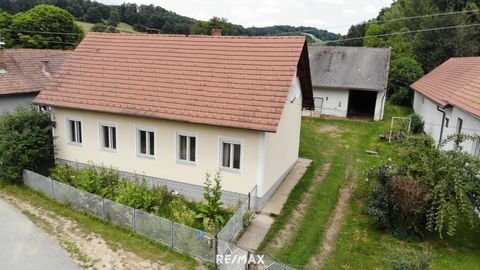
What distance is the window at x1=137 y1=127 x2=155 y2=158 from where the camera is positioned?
14.0 m

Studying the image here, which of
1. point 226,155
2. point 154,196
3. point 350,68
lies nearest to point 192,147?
point 226,155

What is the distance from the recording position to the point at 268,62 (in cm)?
1360

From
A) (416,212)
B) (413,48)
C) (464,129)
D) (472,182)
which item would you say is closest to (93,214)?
(416,212)

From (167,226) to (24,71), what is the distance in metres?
18.3

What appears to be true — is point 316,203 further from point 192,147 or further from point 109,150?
point 109,150

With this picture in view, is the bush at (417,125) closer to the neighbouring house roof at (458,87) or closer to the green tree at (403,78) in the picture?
the neighbouring house roof at (458,87)

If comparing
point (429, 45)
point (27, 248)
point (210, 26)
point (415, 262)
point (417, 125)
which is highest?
point (210, 26)

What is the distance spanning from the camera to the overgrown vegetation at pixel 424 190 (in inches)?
396

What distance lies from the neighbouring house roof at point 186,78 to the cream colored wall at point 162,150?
0.56 m

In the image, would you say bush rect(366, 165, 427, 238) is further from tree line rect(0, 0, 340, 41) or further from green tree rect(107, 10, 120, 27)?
green tree rect(107, 10, 120, 27)

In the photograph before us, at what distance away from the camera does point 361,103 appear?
3488 cm

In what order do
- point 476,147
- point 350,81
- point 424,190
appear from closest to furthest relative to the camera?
point 424,190, point 476,147, point 350,81

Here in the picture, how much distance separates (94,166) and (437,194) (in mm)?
12977

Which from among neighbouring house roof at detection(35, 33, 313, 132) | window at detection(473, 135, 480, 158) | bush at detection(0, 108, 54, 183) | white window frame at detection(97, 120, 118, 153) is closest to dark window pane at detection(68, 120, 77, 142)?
bush at detection(0, 108, 54, 183)
